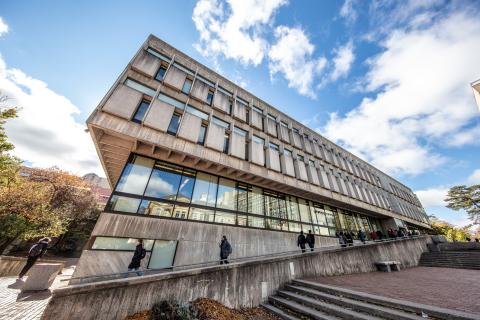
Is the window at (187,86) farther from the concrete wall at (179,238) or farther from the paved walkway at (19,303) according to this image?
the paved walkway at (19,303)

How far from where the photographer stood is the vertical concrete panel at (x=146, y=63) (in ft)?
38.8

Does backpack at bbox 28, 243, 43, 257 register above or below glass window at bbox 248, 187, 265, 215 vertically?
below

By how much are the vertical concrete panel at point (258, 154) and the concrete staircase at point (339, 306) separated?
8.69 meters

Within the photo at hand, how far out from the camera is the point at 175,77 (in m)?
13.3

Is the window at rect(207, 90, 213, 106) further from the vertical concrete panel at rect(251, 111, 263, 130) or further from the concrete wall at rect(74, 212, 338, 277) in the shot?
the concrete wall at rect(74, 212, 338, 277)

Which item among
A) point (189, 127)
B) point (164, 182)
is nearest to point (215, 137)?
point (189, 127)

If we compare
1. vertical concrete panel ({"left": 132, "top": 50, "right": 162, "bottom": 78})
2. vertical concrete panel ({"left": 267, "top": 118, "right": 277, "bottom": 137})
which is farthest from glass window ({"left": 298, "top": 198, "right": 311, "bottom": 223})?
vertical concrete panel ({"left": 132, "top": 50, "right": 162, "bottom": 78})

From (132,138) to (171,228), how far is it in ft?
17.6

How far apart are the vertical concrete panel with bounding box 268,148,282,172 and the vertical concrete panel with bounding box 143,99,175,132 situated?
8403mm

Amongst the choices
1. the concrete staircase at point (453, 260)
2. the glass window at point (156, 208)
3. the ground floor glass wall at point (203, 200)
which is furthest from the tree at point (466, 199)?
the glass window at point (156, 208)

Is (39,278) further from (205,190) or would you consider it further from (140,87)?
(140,87)

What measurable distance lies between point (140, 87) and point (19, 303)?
10898 mm

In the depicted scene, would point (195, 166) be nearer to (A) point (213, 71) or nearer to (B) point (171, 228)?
(B) point (171, 228)

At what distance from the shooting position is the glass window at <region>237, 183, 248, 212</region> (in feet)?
43.1
